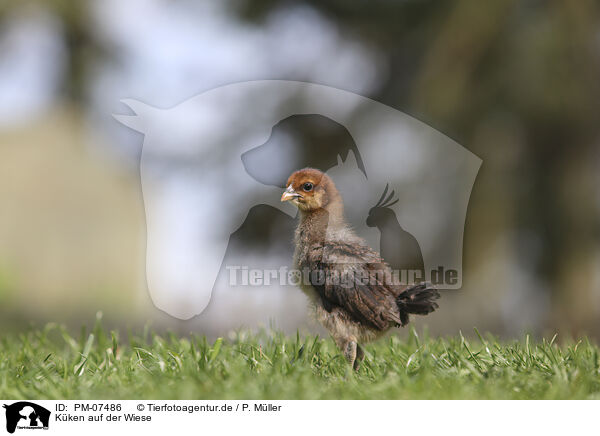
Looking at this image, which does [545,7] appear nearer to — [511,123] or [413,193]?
[511,123]

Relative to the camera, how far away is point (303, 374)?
1.75 m

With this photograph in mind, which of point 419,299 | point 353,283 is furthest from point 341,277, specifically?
point 419,299

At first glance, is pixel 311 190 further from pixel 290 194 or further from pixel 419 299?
pixel 419 299

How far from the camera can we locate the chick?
175cm

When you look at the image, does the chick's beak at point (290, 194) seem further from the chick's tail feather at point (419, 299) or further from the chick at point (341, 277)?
the chick's tail feather at point (419, 299)

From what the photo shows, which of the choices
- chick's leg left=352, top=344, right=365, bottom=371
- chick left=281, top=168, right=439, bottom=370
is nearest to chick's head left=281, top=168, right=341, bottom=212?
chick left=281, top=168, right=439, bottom=370

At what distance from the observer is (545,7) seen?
3732 millimetres

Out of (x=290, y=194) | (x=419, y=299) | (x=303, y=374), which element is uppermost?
(x=290, y=194)

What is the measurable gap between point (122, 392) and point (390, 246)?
1.10m

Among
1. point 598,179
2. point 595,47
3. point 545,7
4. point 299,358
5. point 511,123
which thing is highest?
point 545,7

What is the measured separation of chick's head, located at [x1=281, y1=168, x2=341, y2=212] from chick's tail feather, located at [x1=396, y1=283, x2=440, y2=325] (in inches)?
14.2

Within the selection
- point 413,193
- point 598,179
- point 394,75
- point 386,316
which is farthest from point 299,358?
point 598,179
